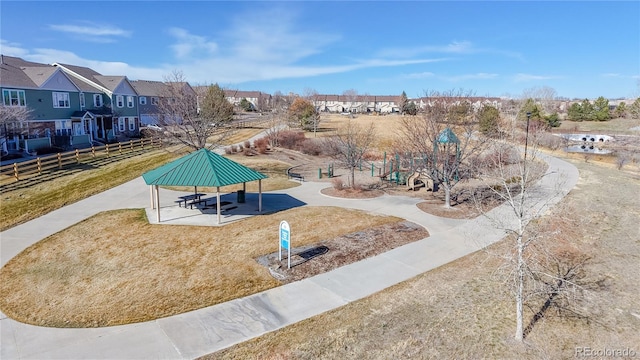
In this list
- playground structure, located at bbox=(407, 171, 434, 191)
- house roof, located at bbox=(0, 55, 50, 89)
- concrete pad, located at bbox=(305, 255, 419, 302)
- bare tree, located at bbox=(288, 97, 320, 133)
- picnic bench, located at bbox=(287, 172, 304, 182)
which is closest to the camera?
concrete pad, located at bbox=(305, 255, 419, 302)

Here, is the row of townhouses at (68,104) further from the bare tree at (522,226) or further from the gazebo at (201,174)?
the bare tree at (522,226)

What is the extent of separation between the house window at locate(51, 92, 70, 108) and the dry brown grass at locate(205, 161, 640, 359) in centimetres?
3674

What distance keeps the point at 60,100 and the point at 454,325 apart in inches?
1573

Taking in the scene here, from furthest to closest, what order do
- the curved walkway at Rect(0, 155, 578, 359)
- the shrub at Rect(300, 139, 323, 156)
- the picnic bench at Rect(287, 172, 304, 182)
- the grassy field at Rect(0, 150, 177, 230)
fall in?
the shrub at Rect(300, 139, 323, 156)
the picnic bench at Rect(287, 172, 304, 182)
the grassy field at Rect(0, 150, 177, 230)
the curved walkway at Rect(0, 155, 578, 359)

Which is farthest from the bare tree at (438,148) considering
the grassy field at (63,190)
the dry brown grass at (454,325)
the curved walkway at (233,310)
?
the grassy field at (63,190)

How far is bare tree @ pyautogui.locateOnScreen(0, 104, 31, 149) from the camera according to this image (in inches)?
965

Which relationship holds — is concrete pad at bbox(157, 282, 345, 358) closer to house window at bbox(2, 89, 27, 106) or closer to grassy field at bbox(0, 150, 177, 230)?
grassy field at bbox(0, 150, 177, 230)

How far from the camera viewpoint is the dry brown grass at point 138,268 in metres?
9.39

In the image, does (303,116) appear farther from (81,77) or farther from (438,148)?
(438,148)

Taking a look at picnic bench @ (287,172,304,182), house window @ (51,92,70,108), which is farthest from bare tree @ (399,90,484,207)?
house window @ (51,92,70,108)

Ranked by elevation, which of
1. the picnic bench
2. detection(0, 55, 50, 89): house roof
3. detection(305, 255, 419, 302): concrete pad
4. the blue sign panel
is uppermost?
detection(0, 55, 50, 89): house roof

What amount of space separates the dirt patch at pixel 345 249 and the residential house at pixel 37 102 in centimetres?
2545

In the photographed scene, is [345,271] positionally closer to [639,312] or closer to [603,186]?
[639,312]

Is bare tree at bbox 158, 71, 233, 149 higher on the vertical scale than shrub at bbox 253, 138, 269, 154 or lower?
higher
